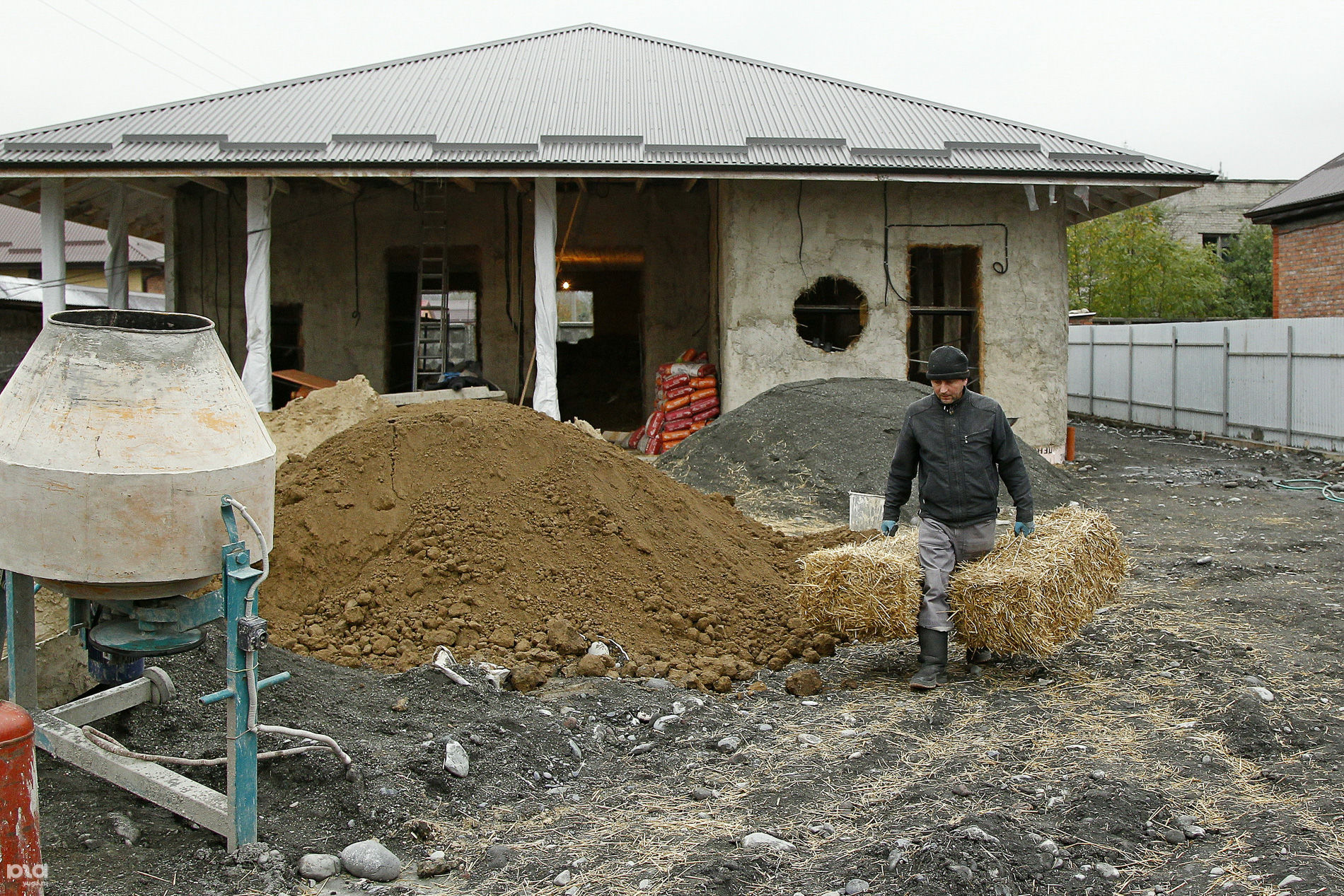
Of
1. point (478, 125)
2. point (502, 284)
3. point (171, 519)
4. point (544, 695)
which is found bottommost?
point (544, 695)

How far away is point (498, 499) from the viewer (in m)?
Answer: 6.95

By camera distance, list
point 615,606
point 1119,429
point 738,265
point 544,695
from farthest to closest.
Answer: point 1119,429, point 738,265, point 615,606, point 544,695

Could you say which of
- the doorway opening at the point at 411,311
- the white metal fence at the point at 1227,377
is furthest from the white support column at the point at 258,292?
the white metal fence at the point at 1227,377

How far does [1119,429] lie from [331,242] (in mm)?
15586

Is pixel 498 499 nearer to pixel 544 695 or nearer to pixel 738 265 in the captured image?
pixel 544 695

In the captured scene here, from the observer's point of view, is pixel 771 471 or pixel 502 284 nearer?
pixel 771 471

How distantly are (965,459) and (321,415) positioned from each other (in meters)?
7.48

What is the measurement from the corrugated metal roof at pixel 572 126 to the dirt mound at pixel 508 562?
711cm

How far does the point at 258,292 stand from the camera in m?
14.5

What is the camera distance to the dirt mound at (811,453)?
1134cm

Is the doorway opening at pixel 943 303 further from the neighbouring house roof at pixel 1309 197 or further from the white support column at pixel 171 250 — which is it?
the white support column at pixel 171 250

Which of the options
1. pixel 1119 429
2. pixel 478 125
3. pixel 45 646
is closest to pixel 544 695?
pixel 45 646

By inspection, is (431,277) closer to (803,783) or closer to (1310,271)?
(803,783)

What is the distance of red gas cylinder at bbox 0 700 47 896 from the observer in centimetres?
305
